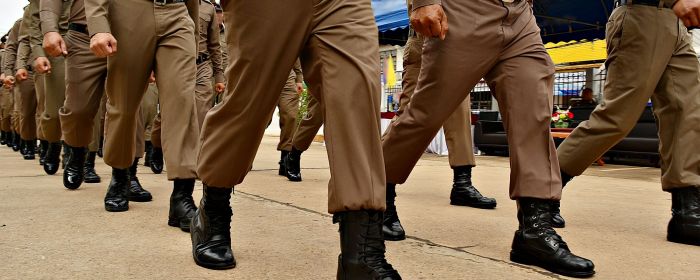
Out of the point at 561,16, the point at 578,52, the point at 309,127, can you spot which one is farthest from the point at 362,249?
the point at 578,52

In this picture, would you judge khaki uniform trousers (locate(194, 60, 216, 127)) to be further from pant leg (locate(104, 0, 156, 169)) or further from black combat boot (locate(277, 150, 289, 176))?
pant leg (locate(104, 0, 156, 169))

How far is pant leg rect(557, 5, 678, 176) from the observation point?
2.78 meters

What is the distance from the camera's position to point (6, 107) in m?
11.3

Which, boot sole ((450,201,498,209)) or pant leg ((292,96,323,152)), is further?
pant leg ((292,96,323,152))

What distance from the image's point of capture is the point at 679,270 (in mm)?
2207

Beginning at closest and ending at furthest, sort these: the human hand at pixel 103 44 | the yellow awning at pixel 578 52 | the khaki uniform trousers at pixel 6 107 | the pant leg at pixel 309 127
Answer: the human hand at pixel 103 44 → the pant leg at pixel 309 127 → the khaki uniform trousers at pixel 6 107 → the yellow awning at pixel 578 52

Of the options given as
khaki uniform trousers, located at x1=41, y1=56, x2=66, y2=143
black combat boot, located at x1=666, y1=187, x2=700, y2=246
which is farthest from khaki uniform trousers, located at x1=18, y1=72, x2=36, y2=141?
black combat boot, located at x1=666, y1=187, x2=700, y2=246

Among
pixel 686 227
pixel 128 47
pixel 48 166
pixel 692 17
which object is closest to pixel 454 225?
pixel 686 227

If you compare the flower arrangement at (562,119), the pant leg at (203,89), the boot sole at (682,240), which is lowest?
the flower arrangement at (562,119)

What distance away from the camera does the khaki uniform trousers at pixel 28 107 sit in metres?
7.71

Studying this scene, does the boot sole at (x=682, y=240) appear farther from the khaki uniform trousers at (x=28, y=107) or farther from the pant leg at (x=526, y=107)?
the khaki uniform trousers at (x=28, y=107)

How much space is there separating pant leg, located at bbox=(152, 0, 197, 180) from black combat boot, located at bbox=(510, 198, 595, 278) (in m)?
1.49

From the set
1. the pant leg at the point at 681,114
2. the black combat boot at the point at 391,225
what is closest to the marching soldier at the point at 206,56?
the black combat boot at the point at 391,225

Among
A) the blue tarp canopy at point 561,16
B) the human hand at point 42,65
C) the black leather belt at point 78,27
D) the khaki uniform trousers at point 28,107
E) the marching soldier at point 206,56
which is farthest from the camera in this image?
the blue tarp canopy at point 561,16
